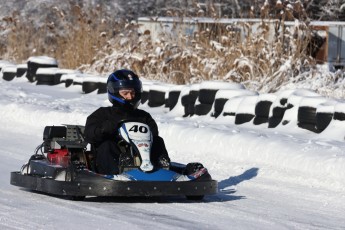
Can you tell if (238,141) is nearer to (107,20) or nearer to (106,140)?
(106,140)

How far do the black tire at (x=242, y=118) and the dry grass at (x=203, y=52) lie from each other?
191 cm

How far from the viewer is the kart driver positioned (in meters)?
7.12

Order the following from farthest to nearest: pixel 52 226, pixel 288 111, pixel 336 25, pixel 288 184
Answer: pixel 336 25 → pixel 288 111 → pixel 288 184 → pixel 52 226

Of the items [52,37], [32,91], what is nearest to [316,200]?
[32,91]

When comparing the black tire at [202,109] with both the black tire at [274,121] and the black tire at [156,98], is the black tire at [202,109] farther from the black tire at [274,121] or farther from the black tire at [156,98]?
the black tire at [274,121]

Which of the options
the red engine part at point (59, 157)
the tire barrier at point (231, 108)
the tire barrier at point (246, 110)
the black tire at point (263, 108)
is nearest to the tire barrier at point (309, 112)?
the black tire at point (263, 108)

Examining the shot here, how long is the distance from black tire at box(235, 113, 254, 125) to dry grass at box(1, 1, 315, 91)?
6.28 feet

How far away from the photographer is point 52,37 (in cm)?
2527

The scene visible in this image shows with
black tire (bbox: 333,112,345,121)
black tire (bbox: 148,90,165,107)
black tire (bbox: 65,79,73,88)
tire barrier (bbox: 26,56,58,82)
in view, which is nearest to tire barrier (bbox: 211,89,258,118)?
black tire (bbox: 148,90,165,107)

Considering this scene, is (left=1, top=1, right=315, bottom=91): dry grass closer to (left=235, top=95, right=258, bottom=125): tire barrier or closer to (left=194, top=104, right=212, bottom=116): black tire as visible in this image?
(left=194, top=104, right=212, bottom=116): black tire

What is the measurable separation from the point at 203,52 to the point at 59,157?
306 inches

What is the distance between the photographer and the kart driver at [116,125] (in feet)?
23.4

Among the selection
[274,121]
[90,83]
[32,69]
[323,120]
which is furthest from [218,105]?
[32,69]

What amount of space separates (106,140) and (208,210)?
1.02m
